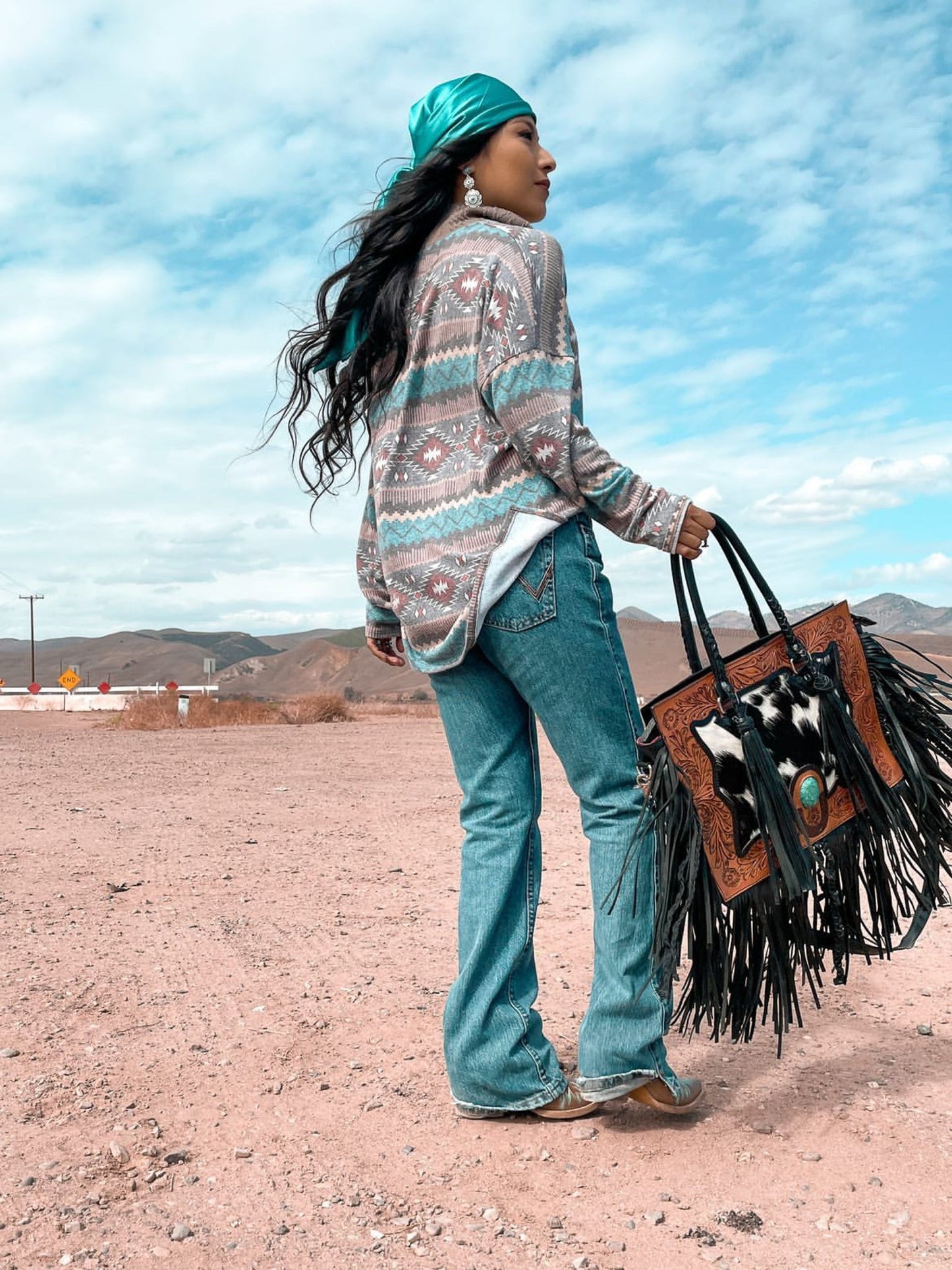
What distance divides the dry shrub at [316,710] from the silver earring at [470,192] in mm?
13317

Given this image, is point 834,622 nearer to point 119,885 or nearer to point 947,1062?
point 947,1062

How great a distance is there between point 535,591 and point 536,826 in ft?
1.86

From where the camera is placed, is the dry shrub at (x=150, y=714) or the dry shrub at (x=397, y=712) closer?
the dry shrub at (x=150, y=714)

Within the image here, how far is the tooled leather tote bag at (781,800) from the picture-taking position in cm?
205

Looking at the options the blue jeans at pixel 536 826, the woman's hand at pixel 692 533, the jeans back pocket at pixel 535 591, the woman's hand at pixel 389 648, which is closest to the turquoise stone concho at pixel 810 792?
the blue jeans at pixel 536 826

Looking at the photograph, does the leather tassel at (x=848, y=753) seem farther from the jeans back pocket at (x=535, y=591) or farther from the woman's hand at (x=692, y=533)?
the jeans back pocket at (x=535, y=591)

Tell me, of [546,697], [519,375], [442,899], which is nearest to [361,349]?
[519,375]

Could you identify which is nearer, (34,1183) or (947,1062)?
(34,1183)

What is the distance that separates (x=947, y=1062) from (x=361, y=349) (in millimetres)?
2137

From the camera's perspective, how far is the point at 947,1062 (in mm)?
2643

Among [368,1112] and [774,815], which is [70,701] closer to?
[368,1112]

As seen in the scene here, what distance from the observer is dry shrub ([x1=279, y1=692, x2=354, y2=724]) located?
50.9ft

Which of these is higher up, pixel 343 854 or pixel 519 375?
pixel 519 375

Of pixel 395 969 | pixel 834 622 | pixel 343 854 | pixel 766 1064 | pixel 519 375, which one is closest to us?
pixel 519 375
